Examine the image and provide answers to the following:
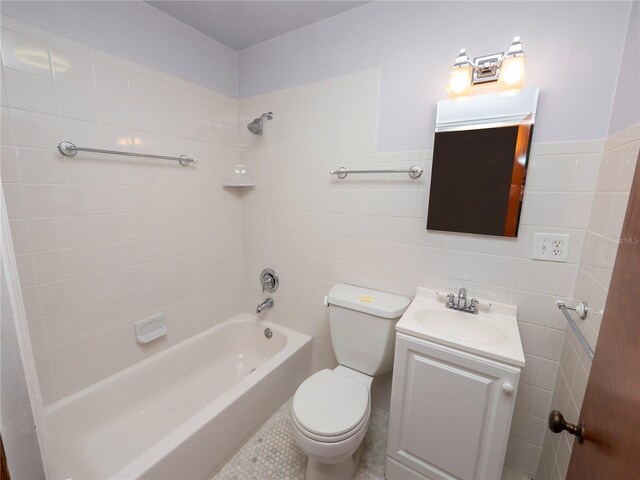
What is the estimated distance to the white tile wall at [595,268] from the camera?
884mm

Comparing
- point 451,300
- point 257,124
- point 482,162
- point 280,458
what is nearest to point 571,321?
point 451,300

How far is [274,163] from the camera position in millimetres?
1864

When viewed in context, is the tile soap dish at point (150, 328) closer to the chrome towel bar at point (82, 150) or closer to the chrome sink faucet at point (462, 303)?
the chrome towel bar at point (82, 150)

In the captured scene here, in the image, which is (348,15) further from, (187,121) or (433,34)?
(187,121)

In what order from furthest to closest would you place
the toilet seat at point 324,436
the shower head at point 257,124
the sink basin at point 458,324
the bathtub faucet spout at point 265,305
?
1. the bathtub faucet spout at point 265,305
2. the shower head at point 257,124
3. the sink basin at point 458,324
4. the toilet seat at point 324,436

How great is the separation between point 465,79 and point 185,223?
168 cm

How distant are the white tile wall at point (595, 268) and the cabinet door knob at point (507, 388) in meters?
0.23

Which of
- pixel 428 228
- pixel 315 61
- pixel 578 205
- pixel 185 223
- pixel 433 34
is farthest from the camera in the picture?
pixel 185 223

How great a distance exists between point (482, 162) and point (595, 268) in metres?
0.58

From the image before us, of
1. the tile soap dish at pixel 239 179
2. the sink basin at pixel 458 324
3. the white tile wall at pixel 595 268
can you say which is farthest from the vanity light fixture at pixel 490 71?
the tile soap dish at pixel 239 179

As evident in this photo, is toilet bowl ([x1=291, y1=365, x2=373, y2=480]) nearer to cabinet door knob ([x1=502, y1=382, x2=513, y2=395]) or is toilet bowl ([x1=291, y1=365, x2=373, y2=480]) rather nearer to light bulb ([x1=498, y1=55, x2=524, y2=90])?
cabinet door knob ([x1=502, y1=382, x2=513, y2=395])

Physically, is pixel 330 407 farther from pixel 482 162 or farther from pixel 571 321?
pixel 482 162

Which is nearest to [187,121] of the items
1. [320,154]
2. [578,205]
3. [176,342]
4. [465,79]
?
[320,154]

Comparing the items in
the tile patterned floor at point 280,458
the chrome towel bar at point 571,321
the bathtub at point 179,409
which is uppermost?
the chrome towel bar at point 571,321
